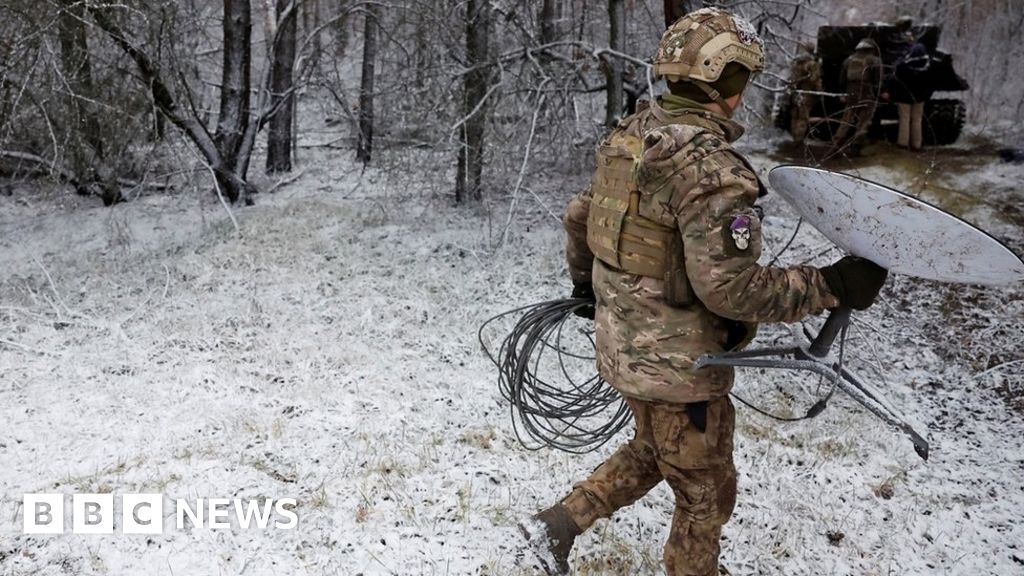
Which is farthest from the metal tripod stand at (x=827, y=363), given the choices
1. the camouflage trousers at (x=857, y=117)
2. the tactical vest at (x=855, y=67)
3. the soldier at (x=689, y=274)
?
the tactical vest at (x=855, y=67)

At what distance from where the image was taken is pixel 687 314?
2.57 meters

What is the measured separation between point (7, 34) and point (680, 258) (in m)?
7.53

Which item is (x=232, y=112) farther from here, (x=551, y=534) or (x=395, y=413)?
(x=551, y=534)

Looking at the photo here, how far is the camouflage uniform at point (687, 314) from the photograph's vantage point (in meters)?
2.32

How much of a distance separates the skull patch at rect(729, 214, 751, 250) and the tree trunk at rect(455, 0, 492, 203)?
584 centimetres

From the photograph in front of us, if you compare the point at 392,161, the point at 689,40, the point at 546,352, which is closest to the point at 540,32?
the point at 392,161

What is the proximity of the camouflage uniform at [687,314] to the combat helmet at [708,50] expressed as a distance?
0.09 meters

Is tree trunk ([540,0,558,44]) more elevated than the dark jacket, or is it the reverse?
tree trunk ([540,0,558,44])

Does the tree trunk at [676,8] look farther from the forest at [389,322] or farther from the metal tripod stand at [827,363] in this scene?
the metal tripod stand at [827,363]

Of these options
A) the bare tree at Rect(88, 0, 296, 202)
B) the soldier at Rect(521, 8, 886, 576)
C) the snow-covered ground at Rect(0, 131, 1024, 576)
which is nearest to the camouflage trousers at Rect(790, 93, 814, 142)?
the snow-covered ground at Rect(0, 131, 1024, 576)

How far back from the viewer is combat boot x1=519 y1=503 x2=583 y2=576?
9.95ft

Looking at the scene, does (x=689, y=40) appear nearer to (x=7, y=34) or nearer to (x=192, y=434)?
(x=192, y=434)

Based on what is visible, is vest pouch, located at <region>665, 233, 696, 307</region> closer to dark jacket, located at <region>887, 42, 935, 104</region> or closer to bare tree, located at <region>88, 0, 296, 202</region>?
bare tree, located at <region>88, 0, 296, 202</region>

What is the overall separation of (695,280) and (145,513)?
2855 mm
